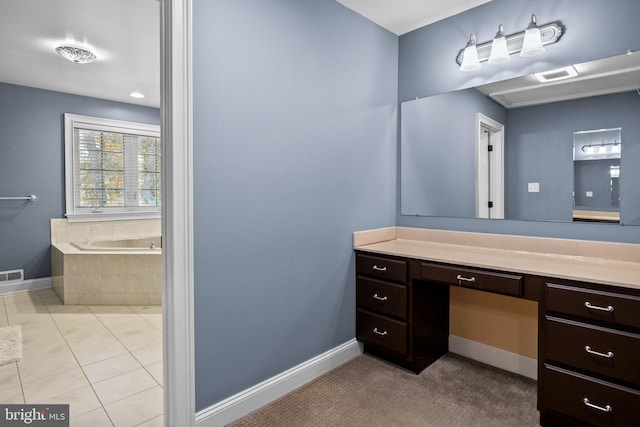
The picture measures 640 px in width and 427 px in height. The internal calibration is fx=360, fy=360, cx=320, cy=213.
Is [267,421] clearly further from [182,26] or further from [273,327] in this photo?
[182,26]

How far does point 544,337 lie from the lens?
1.74 metres

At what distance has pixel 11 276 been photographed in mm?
4238

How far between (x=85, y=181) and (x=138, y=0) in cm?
317

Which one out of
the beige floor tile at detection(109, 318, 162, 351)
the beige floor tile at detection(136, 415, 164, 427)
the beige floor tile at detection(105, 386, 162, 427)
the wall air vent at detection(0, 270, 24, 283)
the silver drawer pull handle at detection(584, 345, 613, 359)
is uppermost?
the silver drawer pull handle at detection(584, 345, 613, 359)

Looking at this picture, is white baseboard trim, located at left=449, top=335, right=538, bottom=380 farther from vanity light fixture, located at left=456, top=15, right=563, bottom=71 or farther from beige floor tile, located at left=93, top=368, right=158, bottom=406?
beige floor tile, located at left=93, top=368, right=158, bottom=406

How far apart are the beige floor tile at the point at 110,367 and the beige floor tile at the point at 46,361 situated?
0.13m

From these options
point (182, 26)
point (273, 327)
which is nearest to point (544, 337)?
point (273, 327)

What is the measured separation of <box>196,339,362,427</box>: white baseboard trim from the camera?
5.82 ft

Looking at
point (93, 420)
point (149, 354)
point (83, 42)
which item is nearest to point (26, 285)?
point (149, 354)

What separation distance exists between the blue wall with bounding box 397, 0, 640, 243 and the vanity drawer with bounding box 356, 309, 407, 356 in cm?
83

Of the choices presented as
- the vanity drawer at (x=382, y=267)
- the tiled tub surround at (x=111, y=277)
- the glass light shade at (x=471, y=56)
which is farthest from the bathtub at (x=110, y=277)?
the glass light shade at (x=471, y=56)

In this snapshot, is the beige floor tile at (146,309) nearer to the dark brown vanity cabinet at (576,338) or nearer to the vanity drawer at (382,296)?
the vanity drawer at (382,296)

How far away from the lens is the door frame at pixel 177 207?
1.58m

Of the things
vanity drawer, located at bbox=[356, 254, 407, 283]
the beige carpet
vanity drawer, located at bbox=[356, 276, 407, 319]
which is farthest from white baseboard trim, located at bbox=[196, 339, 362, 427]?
vanity drawer, located at bbox=[356, 254, 407, 283]
